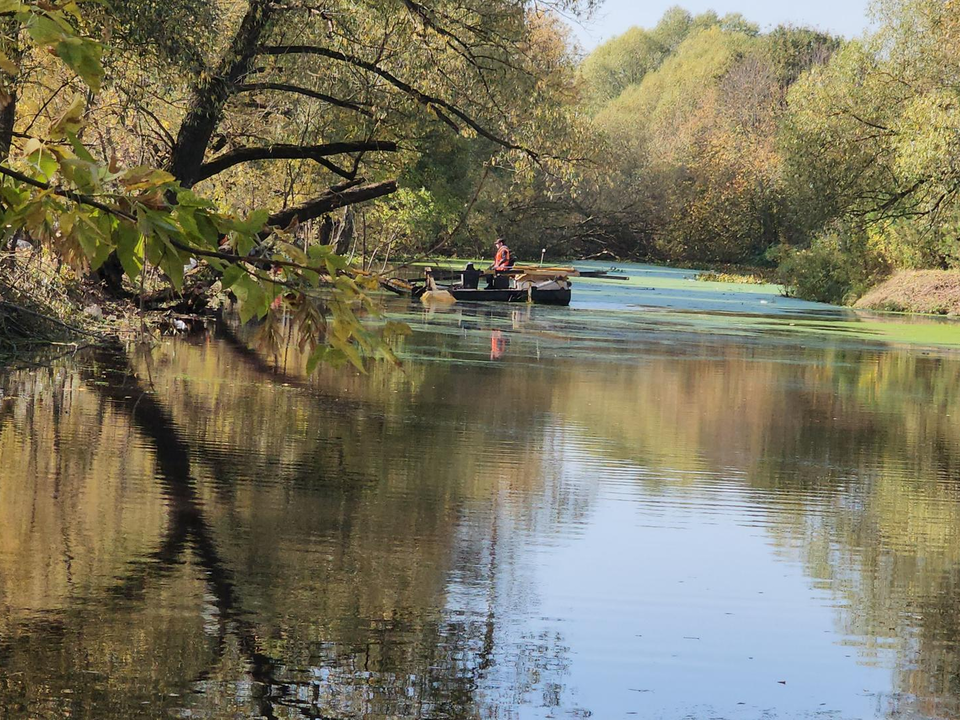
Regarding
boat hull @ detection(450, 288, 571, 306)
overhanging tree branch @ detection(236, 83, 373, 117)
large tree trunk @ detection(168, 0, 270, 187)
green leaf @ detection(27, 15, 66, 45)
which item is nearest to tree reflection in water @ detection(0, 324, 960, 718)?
green leaf @ detection(27, 15, 66, 45)

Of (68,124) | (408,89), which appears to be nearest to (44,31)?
(68,124)

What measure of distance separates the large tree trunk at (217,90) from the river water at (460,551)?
486cm

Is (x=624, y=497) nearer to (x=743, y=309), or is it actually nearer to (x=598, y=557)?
(x=598, y=557)

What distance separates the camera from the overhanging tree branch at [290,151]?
2330 cm

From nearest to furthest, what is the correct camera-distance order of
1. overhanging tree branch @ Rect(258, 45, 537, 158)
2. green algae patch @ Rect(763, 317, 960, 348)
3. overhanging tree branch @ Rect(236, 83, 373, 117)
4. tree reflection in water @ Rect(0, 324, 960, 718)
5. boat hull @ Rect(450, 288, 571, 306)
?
tree reflection in water @ Rect(0, 324, 960, 718) → overhanging tree branch @ Rect(258, 45, 537, 158) → overhanging tree branch @ Rect(236, 83, 373, 117) → green algae patch @ Rect(763, 317, 960, 348) → boat hull @ Rect(450, 288, 571, 306)

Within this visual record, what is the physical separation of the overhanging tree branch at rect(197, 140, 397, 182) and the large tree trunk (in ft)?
4.67

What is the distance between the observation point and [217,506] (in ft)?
29.4

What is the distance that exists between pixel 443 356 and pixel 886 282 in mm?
26161

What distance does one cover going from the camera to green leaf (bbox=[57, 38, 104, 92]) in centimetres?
396

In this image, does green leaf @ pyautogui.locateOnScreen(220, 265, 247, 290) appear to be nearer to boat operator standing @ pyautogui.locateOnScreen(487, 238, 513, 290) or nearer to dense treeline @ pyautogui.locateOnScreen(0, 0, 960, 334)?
dense treeline @ pyautogui.locateOnScreen(0, 0, 960, 334)

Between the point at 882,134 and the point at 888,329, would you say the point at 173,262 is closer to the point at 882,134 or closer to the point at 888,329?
the point at 888,329

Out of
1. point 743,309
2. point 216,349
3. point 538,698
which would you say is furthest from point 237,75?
point 743,309

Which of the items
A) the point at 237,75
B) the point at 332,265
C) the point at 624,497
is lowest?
the point at 624,497

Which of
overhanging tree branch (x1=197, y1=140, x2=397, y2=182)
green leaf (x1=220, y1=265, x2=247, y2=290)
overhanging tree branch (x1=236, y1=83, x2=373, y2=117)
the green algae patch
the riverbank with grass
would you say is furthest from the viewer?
the riverbank with grass
